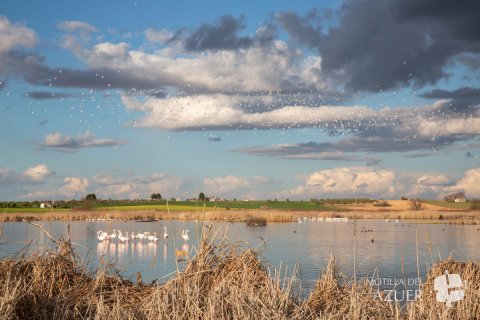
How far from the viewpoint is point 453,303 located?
10.3m

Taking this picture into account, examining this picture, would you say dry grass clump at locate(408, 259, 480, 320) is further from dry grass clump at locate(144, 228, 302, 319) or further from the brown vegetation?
the brown vegetation

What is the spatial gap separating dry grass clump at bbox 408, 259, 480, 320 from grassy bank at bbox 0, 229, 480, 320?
0.09 feet

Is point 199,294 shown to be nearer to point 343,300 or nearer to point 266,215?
point 343,300

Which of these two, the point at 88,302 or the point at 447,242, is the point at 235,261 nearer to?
the point at 88,302

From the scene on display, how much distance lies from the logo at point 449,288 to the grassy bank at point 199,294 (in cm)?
24

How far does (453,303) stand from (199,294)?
451 centimetres

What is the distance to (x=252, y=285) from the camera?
8719 mm

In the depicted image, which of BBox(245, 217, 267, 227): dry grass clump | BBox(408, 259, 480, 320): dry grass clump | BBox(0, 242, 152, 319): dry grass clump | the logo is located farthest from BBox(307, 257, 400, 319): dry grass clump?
BBox(245, 217, 267, 227): dry grass clump

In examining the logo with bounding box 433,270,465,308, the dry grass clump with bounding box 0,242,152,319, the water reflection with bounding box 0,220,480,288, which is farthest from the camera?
the water reflection with bounding box 0,220,480,288

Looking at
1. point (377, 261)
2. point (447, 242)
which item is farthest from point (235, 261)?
point (447, 242)

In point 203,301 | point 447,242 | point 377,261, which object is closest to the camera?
point 203,301

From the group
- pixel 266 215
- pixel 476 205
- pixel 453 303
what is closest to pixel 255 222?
pixel 266 215

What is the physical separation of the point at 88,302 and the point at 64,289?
68 centimetres

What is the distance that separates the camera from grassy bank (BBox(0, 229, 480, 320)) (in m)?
8.02
